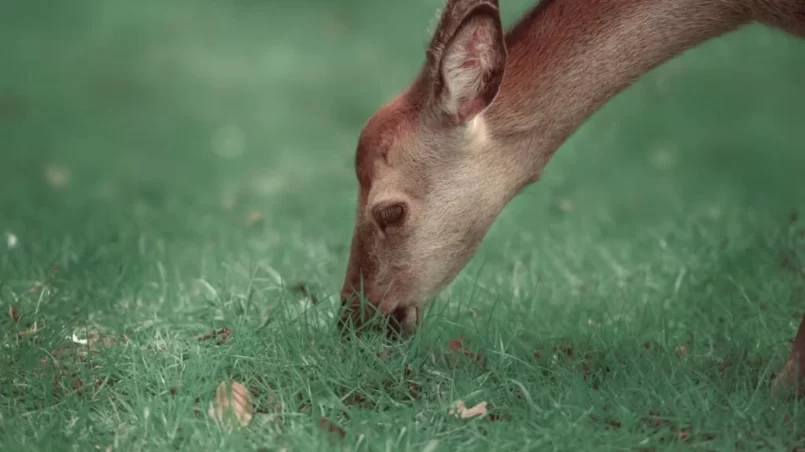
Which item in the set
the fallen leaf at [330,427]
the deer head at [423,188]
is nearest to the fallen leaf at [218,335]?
the deer head at [423,188]

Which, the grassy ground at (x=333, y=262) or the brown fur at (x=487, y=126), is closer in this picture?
the grassy ground at (x=333, y=262)

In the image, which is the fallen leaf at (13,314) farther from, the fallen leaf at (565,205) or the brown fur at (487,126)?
the fallen leaf at (565,205)

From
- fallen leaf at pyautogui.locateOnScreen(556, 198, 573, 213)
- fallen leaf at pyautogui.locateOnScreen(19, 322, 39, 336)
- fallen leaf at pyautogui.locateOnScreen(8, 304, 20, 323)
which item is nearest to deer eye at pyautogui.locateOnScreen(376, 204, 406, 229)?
fallen leaf at pyautogui.locateOnScreen(19, 322, 39, 336)

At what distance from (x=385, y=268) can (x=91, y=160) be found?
5.29 m

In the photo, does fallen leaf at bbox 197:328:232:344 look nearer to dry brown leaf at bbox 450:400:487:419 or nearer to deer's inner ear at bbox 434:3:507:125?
dry brown leaf at bbox 450:400:487:419

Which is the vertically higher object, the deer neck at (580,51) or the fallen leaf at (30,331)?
the deer neck at (580,51)

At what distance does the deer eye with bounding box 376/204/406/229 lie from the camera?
4156 mm

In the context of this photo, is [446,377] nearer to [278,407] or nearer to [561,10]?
[278,407]

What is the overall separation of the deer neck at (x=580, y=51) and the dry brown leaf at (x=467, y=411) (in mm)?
1104

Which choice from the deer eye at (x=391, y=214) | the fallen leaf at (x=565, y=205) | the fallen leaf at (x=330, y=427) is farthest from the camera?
the fallen leaf at (x=565, y=205)

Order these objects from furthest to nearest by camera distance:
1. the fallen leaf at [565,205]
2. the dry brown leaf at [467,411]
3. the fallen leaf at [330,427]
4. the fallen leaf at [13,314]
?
the fallen leaf at [565,205], the fallen leaf at [13,314], the dry brown leaf at [467,411], the fallen leaf at [330,427]

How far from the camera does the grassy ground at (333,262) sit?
357 centimetres

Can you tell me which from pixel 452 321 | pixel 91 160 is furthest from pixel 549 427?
pixel 91 160

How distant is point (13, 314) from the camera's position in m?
4.40
